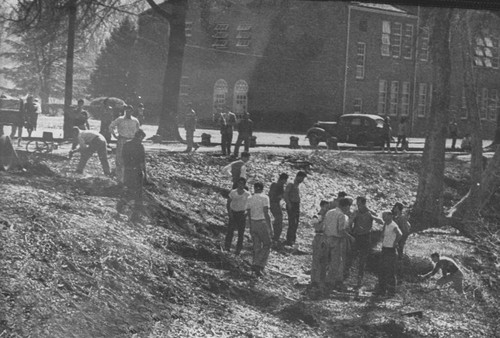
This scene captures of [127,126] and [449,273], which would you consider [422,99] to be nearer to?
[449,273]

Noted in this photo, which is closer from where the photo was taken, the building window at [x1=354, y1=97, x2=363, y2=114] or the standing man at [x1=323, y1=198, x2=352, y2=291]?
the standing man at [x1=323, y1=198, x2=352, y2=291]

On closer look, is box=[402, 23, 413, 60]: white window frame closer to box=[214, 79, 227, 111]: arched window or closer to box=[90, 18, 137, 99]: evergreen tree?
box=[214, 79, 227, 111]: arched window

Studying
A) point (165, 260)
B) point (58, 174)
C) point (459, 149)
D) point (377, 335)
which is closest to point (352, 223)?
point (377, 335)

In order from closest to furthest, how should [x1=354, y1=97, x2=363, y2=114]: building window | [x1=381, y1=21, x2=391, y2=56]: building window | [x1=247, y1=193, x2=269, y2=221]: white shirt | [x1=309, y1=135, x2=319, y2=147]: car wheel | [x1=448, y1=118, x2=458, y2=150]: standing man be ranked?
[x1=247, y1=193, x2=269, y2=221]: white shirt → [x1=381, y1=21, x2=391, y2=56]: building window → [x1=309, y1=135, x2=319, y2=147]: car wheel → [x1=448, y1=118, x2=458, y2=150]: standing man → [x1=354, y1=97, x2=363, y2=114]: building window

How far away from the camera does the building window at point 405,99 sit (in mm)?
22133

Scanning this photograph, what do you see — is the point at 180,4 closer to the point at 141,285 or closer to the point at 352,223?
the point at 352,223

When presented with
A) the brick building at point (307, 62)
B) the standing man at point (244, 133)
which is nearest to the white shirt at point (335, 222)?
the standing man at point (244, 133)

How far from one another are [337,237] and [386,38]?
34.8 ft

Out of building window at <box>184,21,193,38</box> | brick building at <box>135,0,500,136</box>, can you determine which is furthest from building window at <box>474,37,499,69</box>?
building window at <box>184,21,193,38</box>

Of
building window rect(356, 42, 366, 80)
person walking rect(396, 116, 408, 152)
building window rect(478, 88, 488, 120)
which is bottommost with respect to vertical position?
person walking rect(396, 116, 408, 152)

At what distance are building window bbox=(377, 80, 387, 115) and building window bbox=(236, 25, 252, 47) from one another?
3758 mm

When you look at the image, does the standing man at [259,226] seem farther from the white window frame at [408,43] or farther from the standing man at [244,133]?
the white window frame at [408,43]

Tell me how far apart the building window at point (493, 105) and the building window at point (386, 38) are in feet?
10.7

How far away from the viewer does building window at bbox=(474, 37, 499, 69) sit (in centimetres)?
2190
